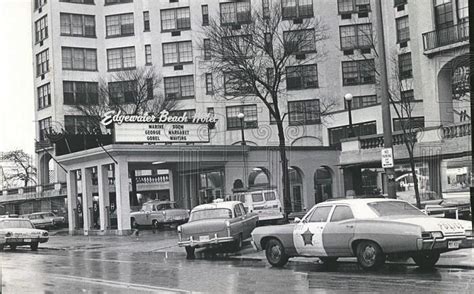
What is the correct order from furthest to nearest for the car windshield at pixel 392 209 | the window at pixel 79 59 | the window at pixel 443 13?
1. the window at pixel 79 59
2. the window at pixel 443 13
3. the car windshield at pixel 392 209

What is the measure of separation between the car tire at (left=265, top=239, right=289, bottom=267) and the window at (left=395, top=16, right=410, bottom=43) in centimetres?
3065

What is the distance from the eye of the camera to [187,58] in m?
53.7

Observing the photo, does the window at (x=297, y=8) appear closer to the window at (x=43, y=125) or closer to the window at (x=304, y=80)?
the window at (x=304, y=80)

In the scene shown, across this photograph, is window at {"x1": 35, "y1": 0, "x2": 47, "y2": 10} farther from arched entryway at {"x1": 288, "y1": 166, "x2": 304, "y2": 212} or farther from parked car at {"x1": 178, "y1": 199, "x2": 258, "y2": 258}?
parked car at {"x1": 178, "y1": 199, "x2": 258, "y2": 258}

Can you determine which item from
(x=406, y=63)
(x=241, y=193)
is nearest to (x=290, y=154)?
(x=241, y=193)

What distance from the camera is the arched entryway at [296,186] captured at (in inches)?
1473

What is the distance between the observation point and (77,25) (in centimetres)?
5375

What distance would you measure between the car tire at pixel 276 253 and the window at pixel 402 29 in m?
30.7

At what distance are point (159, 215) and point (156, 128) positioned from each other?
5165 mm

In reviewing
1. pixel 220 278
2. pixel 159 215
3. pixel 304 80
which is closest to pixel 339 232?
pixel 220 278

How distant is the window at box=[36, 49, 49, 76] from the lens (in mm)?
52875

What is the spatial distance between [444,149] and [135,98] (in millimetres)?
32227

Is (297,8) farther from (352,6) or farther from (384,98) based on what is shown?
(384,98)

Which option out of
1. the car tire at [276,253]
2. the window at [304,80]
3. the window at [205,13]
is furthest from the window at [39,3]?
the car tire at [276,253]
